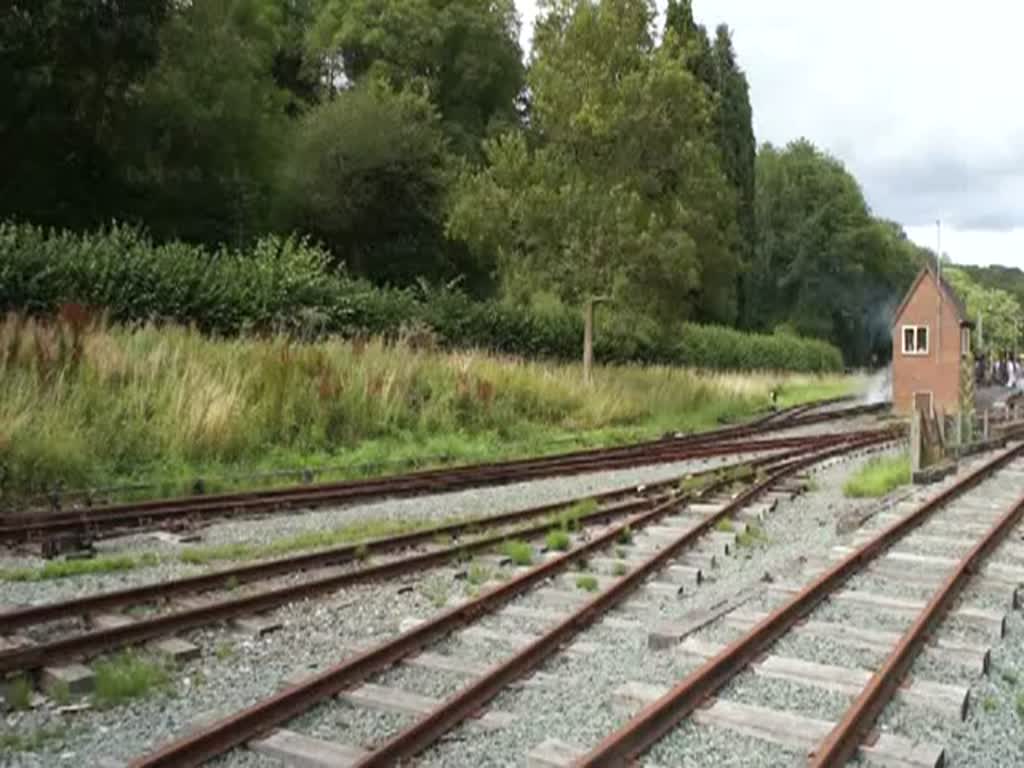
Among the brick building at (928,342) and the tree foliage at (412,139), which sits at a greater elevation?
the tree foliage at (412,139)

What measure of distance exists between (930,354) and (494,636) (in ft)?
104

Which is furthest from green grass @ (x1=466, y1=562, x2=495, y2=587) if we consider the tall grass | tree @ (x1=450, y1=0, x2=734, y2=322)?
tree @ (x1=450, y1=0, x2=734, y2=322)

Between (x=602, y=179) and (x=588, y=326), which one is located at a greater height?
(x=602, y=179)

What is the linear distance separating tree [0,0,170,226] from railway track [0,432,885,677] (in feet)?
64.7

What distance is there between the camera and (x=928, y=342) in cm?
3462

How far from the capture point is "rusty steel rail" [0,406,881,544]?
9266 millimetres

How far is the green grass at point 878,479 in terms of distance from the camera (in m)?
12.1

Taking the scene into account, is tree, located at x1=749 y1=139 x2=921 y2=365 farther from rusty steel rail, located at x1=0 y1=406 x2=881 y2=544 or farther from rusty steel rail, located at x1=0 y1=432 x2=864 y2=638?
rusty steel rail, located at x1=0 y1=432 x2=864 y2=638

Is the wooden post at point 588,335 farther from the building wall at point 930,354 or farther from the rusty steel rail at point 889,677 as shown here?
the rusty steel rail at point 889,677

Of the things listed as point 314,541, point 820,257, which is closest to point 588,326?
point 314,541

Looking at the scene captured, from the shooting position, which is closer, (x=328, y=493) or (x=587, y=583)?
(x=587, y=583)

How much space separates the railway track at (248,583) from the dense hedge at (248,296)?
9396mm

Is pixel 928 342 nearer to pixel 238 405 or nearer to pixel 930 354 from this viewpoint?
pixel 930 354

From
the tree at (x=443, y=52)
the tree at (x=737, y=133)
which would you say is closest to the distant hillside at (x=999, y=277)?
the tree at (x=737, y=133)
